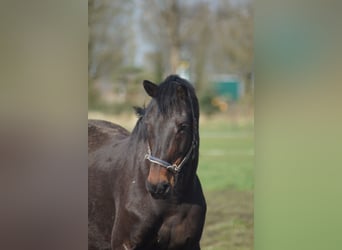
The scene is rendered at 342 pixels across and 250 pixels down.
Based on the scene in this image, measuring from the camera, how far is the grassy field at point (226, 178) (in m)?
2.41

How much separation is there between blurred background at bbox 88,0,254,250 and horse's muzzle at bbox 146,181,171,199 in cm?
19

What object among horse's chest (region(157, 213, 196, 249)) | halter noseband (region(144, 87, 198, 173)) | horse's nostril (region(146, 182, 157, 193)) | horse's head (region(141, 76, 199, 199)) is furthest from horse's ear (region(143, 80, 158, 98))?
horse's chest (region(157, 213, 196, 249))

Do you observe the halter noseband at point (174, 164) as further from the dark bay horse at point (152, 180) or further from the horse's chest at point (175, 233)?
the horse's chest at point (175, 233)

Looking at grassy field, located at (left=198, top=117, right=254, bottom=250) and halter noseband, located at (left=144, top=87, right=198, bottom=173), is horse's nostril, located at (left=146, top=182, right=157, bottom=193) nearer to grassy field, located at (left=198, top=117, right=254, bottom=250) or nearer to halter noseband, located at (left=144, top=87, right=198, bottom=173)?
halter noseband, located at (left=144, top=87, right=198, bottom=173)

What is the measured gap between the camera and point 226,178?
246cm

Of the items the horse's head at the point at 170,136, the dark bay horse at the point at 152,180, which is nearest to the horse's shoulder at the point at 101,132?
the dark bay horse at the point at 152,180

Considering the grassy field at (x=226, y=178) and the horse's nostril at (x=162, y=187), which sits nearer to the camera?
the horse's nostril at (x=162, y=187)

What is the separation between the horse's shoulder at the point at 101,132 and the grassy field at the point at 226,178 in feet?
0.13

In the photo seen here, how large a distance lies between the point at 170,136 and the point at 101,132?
392 mm

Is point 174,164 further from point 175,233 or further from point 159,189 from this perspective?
point 175,233
